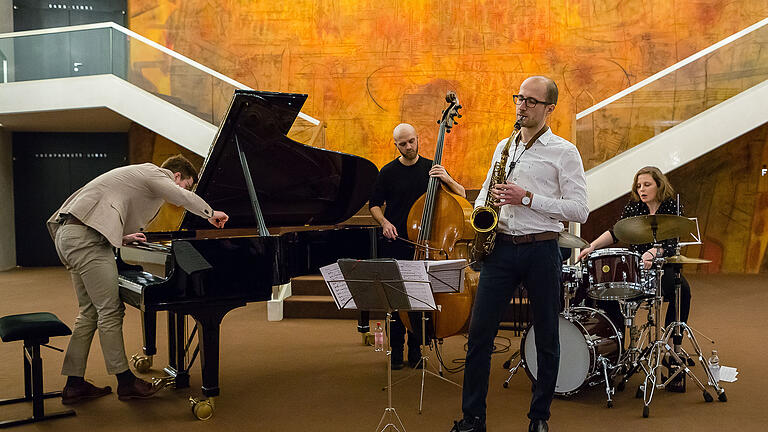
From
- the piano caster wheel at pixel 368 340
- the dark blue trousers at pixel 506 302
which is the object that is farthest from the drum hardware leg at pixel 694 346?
the piano caster wheel at pixel 368 340

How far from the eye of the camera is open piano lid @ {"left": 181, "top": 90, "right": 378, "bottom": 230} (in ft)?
13.1

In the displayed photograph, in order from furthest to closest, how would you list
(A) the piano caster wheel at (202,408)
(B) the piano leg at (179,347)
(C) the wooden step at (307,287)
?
1. (C) the wooden step at (307,287)
2. (B) the piano leg at (179,347)
3. (A) the piano caster wheel at (202,408)

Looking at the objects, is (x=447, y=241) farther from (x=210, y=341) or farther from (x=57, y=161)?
(x=57, y=161)

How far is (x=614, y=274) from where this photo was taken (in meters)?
4.01

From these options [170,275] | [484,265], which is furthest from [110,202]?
[484,265]

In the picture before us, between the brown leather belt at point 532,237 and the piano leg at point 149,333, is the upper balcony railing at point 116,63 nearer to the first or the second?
the piano leg at point 149,333

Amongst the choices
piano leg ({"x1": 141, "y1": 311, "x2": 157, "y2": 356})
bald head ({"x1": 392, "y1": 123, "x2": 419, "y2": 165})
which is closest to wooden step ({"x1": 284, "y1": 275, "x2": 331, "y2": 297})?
piano leg ({"x1": 141, "y1": 311, "x2": 157, "y2": 356})

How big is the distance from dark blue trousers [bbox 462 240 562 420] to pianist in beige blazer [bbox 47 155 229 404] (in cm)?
165

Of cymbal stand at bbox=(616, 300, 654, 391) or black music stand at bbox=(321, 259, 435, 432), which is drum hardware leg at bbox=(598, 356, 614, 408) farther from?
black music stand at bbox=(321, 259, 435, 432)

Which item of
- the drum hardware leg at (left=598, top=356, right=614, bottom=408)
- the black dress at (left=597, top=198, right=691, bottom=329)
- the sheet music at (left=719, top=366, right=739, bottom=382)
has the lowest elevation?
the sheet music at (left=719, top=366, right=739, bottom=382)

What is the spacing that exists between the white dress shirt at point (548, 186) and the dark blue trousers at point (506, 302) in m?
0.09

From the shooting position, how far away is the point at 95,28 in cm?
912

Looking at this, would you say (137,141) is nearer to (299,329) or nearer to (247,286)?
(299,329)

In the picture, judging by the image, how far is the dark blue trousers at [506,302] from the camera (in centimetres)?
313
